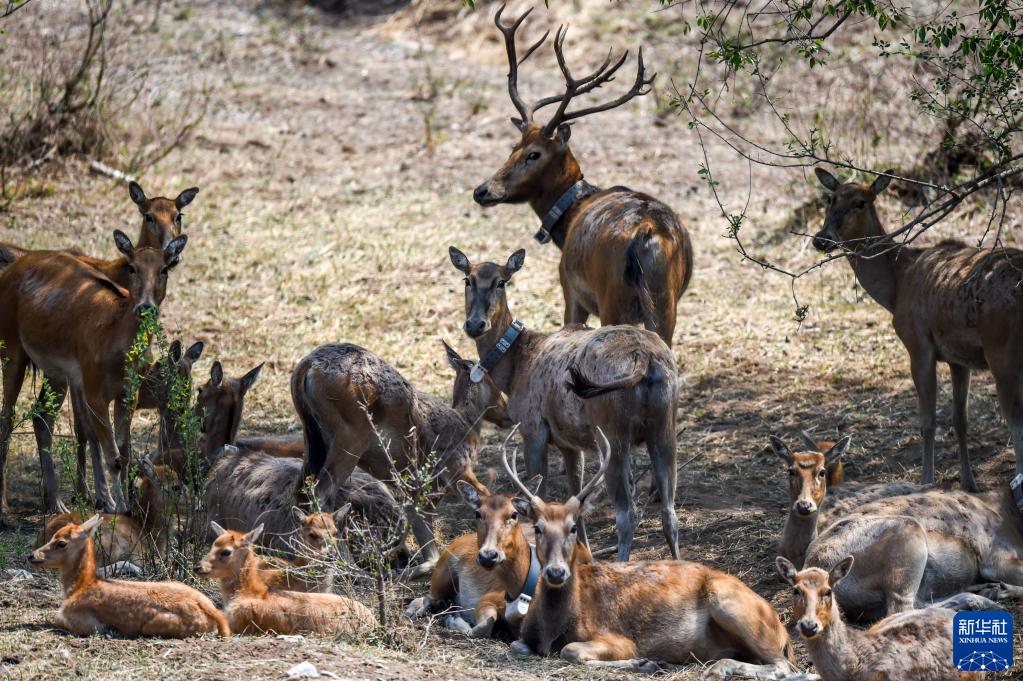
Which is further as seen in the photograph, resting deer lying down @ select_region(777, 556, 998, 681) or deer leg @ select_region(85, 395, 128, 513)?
deer leg @ select_region(85, 395, 128, 513)

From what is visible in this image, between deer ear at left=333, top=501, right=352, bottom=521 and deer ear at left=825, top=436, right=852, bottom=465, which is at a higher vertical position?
deer ear at left=825, top=436, right=852, bottom=465

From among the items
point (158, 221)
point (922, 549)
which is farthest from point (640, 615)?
point (158, 221)

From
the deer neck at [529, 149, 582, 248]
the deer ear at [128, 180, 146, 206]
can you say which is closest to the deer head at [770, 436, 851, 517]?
the deer neck at [529, 149, 582, 248]

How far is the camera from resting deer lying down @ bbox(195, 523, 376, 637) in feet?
23.7

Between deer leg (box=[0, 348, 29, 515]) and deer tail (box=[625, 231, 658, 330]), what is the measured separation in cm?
476

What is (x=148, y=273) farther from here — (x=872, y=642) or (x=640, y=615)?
(x=872, y=642)

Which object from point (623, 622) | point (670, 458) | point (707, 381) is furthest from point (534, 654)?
point (707, 381)

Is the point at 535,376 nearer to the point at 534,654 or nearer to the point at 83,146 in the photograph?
the point at 534,654

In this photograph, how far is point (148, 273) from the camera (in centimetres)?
1002

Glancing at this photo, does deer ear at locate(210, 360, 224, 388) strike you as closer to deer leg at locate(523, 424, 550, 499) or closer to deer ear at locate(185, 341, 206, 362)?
deer ear at locate(185, 341, 206, 362)

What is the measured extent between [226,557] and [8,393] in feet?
12.9

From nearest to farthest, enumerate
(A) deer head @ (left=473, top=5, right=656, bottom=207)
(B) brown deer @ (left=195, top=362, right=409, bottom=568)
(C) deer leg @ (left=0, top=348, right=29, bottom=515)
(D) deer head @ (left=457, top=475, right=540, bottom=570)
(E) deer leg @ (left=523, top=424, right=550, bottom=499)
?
(D) deer head @ (left=457, top=475, right=540, bottom=570) < (B) brown deer @ (left=195, top=362, right=409, bottom=568) < (E) deer leg @ (left=523, top=424, right=550, bottom=499) < (C) deer leg @ (left=0, top=348, right=29, bottom=515) < (A) deer head @ (left=473, top=5, right=656, bottom=207)

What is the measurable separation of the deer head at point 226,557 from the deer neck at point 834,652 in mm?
3055

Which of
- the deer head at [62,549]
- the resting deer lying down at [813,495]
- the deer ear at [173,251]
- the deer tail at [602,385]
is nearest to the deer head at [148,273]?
the deer ear at [173,251]
